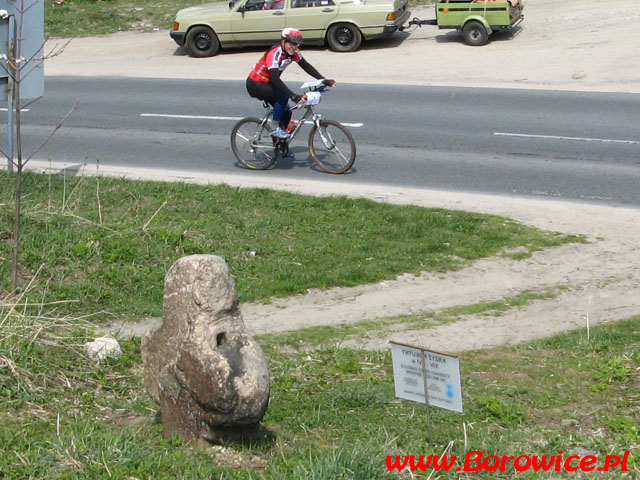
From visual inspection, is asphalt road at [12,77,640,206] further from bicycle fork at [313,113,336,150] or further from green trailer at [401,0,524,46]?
green trailer at [401,0,524,46]

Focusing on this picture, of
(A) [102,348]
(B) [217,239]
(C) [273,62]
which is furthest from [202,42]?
(A) [102,348]

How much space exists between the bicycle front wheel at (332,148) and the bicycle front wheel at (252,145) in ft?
2.06

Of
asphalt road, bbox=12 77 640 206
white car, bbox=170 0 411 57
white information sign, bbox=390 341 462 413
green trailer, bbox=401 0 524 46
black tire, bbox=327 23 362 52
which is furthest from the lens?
black tire, bbox=327 23 362 52

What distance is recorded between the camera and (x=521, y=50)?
21688 millimetres

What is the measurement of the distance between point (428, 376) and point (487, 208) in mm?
6563

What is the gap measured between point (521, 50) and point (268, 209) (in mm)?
12594

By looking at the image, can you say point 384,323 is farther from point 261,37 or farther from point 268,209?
point 261,37

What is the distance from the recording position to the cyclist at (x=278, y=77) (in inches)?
474

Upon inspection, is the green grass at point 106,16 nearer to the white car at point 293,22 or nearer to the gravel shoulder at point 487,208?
the gravel shoulder at point 487,208

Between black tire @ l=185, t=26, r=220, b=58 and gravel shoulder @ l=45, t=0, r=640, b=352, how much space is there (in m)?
0.30

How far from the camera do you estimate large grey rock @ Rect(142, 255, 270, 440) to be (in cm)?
493

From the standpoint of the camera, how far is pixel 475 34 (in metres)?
22.1

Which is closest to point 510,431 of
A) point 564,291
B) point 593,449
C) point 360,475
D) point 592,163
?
point 593,449

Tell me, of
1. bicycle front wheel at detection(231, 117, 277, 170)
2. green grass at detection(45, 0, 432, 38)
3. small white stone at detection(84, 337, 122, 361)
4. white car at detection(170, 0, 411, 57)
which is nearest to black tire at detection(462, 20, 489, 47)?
white car at detection(170, 0, 411, 57)
